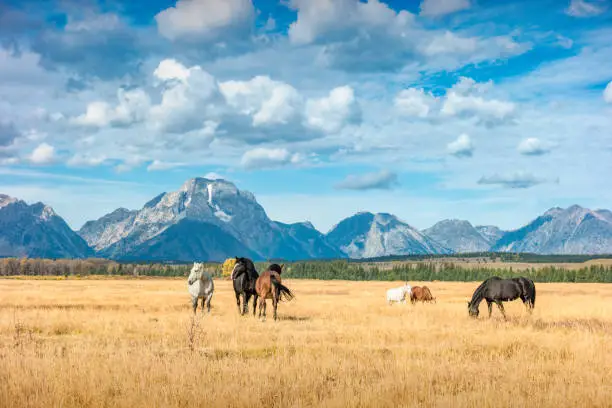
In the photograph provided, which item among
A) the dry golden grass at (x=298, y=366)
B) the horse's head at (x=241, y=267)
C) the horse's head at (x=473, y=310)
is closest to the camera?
the dry golden grass at (x=298, y=366)

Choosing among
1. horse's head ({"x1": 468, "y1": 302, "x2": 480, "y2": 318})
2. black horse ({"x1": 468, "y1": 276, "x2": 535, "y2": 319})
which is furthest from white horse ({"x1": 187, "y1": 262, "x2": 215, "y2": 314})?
black horse ({"x1": 468, "y1": 276, "x2": 535, "y2": 319})

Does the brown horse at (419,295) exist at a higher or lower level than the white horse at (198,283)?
lower

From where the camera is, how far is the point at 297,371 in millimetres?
13492

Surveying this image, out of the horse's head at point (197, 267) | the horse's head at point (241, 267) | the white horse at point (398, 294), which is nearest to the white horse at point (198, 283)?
the horse's head at point (197, 267)

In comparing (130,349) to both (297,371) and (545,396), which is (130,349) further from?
(545,396)

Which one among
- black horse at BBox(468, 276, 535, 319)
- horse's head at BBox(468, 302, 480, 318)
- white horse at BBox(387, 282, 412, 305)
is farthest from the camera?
white horse at BBox(387, 282, 412, 305)

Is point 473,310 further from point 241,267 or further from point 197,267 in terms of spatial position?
point 197,267

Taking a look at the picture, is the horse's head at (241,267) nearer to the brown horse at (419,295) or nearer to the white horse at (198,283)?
the white horse at (198,283)

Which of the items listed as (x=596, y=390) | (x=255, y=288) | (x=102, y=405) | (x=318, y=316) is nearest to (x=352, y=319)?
(x=318, y=316)

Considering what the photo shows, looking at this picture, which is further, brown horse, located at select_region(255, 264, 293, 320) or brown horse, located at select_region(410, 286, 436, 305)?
brown horse, located at select_region(410, 286, 436, 305)

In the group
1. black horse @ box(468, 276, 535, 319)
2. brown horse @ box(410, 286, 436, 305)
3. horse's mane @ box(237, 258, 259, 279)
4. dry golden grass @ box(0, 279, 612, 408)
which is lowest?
brown horse @ box(410, 286, 436, 305)

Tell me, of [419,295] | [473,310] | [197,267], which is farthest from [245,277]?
[419,295]

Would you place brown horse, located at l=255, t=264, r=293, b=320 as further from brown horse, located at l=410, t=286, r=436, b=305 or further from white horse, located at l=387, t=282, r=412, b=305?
brown horse, located at l=410, t=286, r=436, b=305

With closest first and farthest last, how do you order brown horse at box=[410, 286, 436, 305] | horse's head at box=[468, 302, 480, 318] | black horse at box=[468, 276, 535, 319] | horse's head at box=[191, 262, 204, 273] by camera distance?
1. horse's head at box=[191, 262, 204, 273]
2. horse's head at box=[468, 302, 480, 318]
3. black horse at box=[468, 276, 535, 319]
4. brown horse at box=[410, 286, 436, 305]
